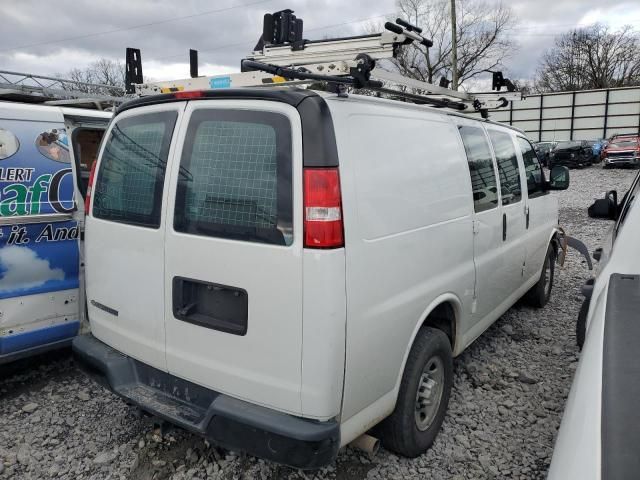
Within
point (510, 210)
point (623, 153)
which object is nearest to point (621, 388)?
point (510, 210)

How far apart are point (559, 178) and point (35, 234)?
4752mm

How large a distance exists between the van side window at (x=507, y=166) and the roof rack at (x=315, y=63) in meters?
0.70

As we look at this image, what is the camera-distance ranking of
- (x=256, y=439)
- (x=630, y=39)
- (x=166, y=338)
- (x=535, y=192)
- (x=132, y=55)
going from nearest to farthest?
(x=256, y=439) < (x=166, y=338) < (x=132, y=55) < (x=535, y=192) < (x=630, y=39)

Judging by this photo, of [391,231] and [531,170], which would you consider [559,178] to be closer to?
[531,170]

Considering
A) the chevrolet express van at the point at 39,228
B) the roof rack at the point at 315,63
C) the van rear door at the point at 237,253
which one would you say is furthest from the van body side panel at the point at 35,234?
the van rear door at the point at 237,253

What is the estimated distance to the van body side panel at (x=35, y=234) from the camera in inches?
125

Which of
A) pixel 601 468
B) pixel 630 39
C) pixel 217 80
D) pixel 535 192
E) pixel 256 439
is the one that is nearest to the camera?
pixel 601 468

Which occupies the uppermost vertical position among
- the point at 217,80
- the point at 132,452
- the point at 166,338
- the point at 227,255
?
the point at 217,80

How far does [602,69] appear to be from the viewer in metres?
47.2

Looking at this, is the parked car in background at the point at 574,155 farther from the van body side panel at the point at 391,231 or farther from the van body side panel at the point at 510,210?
the van body side panel at the point at 391,231

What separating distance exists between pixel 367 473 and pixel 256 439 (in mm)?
938

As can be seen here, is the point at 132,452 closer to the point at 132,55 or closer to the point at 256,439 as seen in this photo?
the point at 256,439

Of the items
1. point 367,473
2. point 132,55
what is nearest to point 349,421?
point 367,473

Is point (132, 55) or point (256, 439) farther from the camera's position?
point (132, 55)
